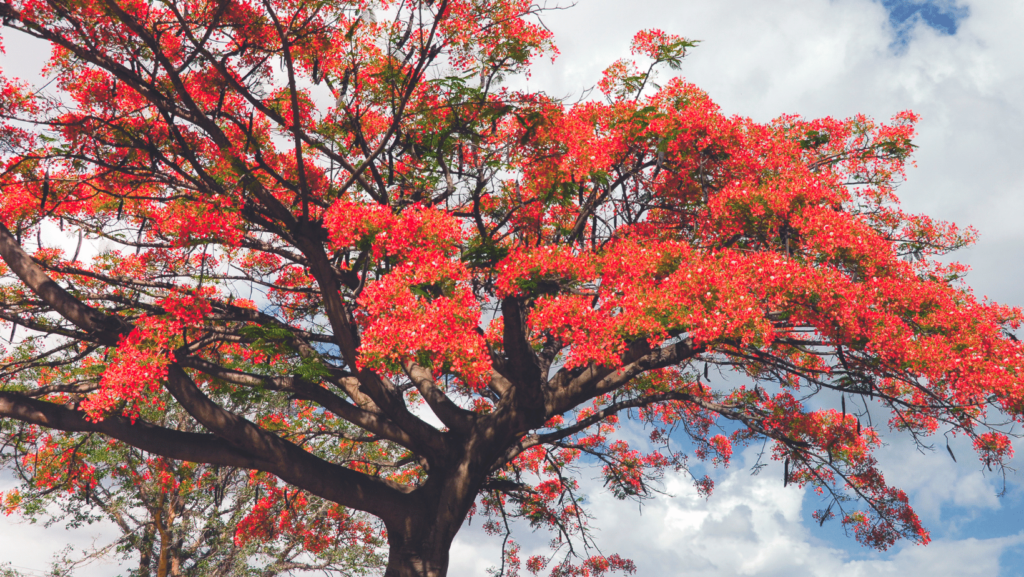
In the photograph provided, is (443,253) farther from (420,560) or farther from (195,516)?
(195,516)

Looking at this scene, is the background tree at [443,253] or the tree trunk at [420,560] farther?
Result: the tree trunk at [420,560]

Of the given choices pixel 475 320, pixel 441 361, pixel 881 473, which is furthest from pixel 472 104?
pixel 881 473

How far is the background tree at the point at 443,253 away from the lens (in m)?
6.17

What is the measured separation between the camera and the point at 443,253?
6.64 metres

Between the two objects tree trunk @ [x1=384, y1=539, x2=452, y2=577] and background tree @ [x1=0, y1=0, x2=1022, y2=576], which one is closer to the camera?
background tree @ [x1=0, y1=0, x2=1022, y2=576]

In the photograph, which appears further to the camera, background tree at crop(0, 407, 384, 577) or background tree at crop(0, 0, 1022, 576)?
background tree at crop(0, 407, 384, 577)

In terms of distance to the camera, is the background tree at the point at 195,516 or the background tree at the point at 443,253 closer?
the background tree at the point at 443,253

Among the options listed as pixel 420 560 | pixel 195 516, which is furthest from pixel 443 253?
pixel 195 516

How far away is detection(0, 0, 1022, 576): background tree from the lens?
617cm

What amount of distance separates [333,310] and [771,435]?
636cm

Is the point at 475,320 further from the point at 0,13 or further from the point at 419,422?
the point at 0,13

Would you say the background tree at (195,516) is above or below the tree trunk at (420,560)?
above

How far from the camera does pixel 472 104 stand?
772cm

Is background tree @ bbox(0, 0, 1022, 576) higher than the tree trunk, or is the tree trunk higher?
background tree @ bbox(0, 0, 1022, 576)
